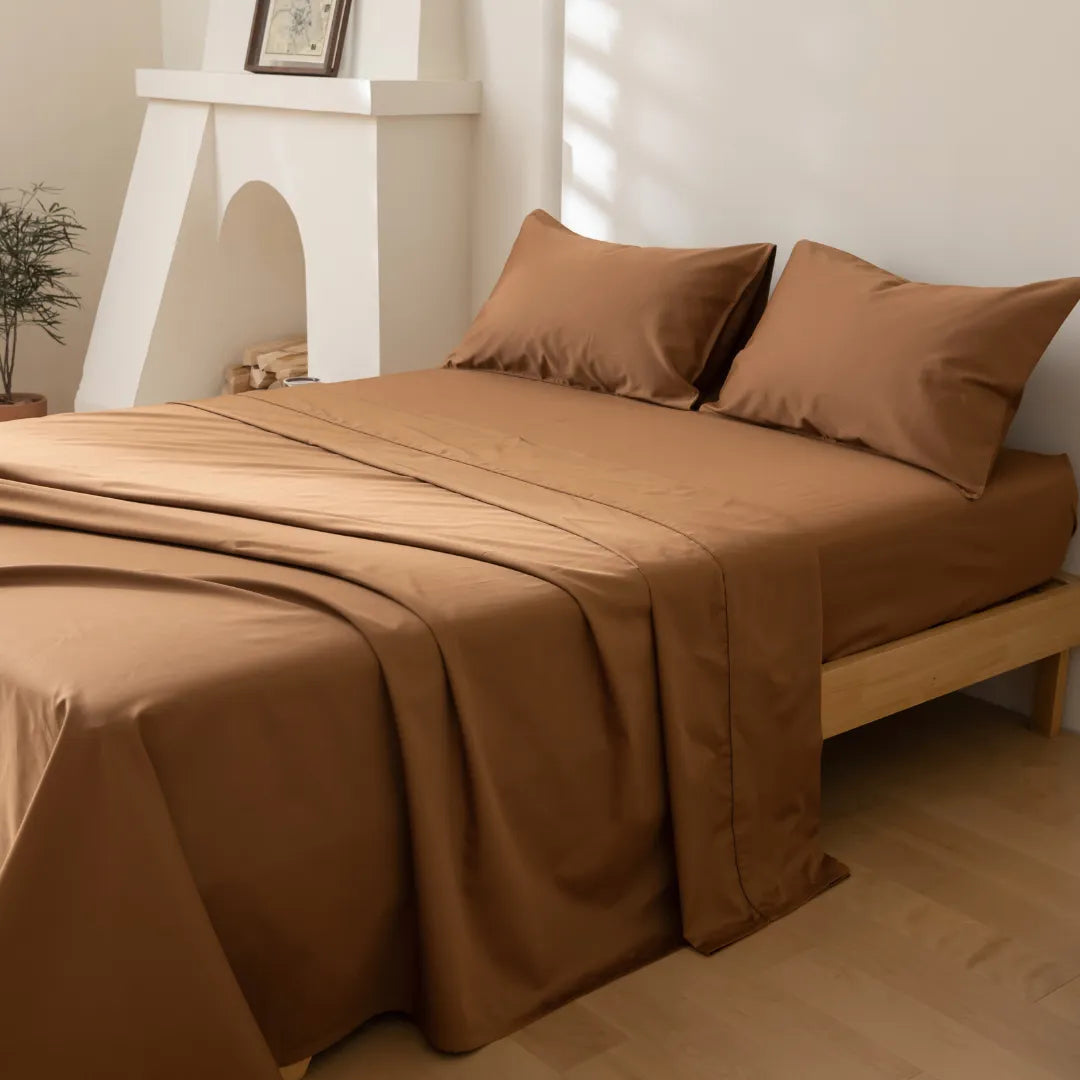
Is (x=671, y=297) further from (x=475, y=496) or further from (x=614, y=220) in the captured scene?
(x=475, y=496)

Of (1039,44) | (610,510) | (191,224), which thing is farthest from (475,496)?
(191,224)

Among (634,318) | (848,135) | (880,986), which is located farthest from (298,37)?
(880,986)

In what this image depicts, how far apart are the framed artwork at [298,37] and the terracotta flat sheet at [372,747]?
236cm

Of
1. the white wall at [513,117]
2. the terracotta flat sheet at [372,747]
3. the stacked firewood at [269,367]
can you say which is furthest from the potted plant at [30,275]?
the terracotta flat sheet at [372,747]

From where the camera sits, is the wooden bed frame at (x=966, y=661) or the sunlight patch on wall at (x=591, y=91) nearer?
the wooden bed frame at (x=966, y=661)

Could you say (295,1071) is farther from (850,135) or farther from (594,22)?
(594,22)

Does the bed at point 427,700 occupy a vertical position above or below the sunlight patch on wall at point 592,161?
below

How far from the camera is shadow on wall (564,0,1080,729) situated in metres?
3.11

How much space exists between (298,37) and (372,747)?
11.5 feet

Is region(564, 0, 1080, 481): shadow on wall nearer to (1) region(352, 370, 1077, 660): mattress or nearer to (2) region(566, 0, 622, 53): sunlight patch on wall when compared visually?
(2) region(566, 0, 622, 53): sunlight patch on wall

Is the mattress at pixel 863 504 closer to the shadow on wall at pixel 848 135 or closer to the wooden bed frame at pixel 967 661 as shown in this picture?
the wooden bed frame at pixel 967 661

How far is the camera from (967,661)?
2.87 m

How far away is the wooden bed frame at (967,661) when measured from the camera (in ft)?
8.66

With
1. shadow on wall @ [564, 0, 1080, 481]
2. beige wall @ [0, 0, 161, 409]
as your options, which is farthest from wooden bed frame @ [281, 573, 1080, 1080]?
beige wall @ [0, 0, 161, 409]
